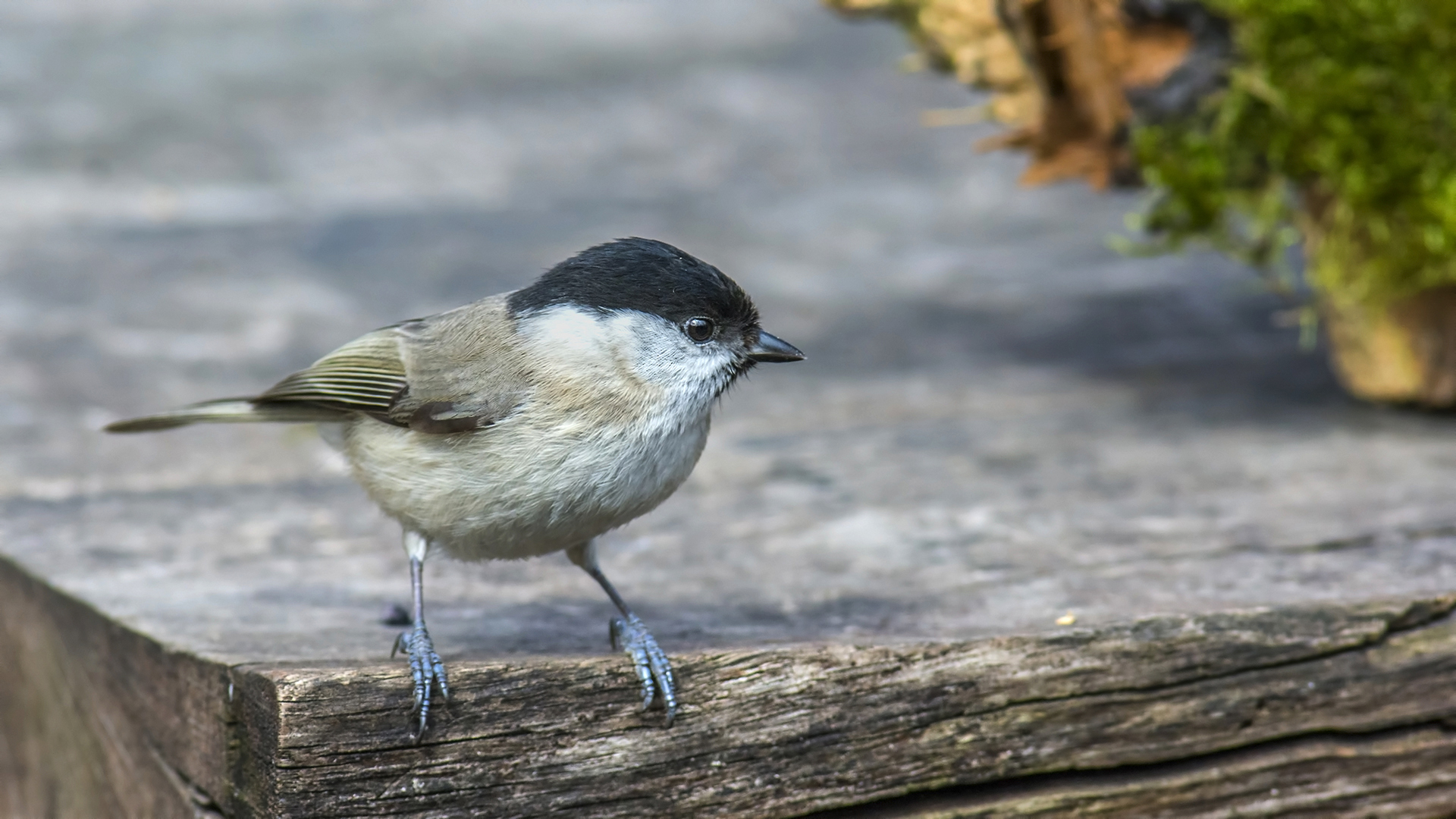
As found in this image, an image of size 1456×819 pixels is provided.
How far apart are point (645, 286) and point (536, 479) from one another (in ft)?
1.34

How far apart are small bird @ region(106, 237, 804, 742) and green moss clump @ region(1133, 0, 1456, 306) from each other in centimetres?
196

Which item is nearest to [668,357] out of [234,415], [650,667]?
[650,667]

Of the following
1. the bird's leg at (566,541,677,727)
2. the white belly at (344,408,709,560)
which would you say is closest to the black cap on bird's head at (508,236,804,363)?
the white belly at (344,408,709,560)

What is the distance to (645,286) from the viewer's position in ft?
8.16

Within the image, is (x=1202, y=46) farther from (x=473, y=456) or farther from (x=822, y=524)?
(x=473, y=456)

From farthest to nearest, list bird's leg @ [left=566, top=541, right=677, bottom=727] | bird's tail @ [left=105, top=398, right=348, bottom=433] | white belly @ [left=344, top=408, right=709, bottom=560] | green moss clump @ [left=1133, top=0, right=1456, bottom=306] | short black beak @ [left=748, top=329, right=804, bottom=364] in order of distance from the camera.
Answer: green moss clump @ [left=1133, top=0, right=1456, bottom=306], bird's tail @ [left=105, top=398, right=348, bottom=433], short black beak @ [left=748, top=329, right=804, bottom=364], white belly @ [left=344, top=408, right=709, bottom=560], bird's leg @ [left=566, top=541, right=677, bottom=727]

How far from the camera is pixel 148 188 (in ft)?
22.9

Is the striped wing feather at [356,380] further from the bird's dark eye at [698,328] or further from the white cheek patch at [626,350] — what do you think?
the bird's dark eye at [698,328]

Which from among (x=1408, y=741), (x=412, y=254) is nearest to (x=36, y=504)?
(x=412, y=254)

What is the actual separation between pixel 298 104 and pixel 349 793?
6739 millimetres

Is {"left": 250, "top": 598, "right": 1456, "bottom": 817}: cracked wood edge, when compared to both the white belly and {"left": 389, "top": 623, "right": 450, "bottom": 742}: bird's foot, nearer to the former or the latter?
{"left": 389, "top": 623, "right": 450, "bottom": 742}: bird's foot

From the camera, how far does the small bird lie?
236 centimetres

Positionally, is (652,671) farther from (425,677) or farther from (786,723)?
(425,677)

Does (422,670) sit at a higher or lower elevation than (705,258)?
lower
